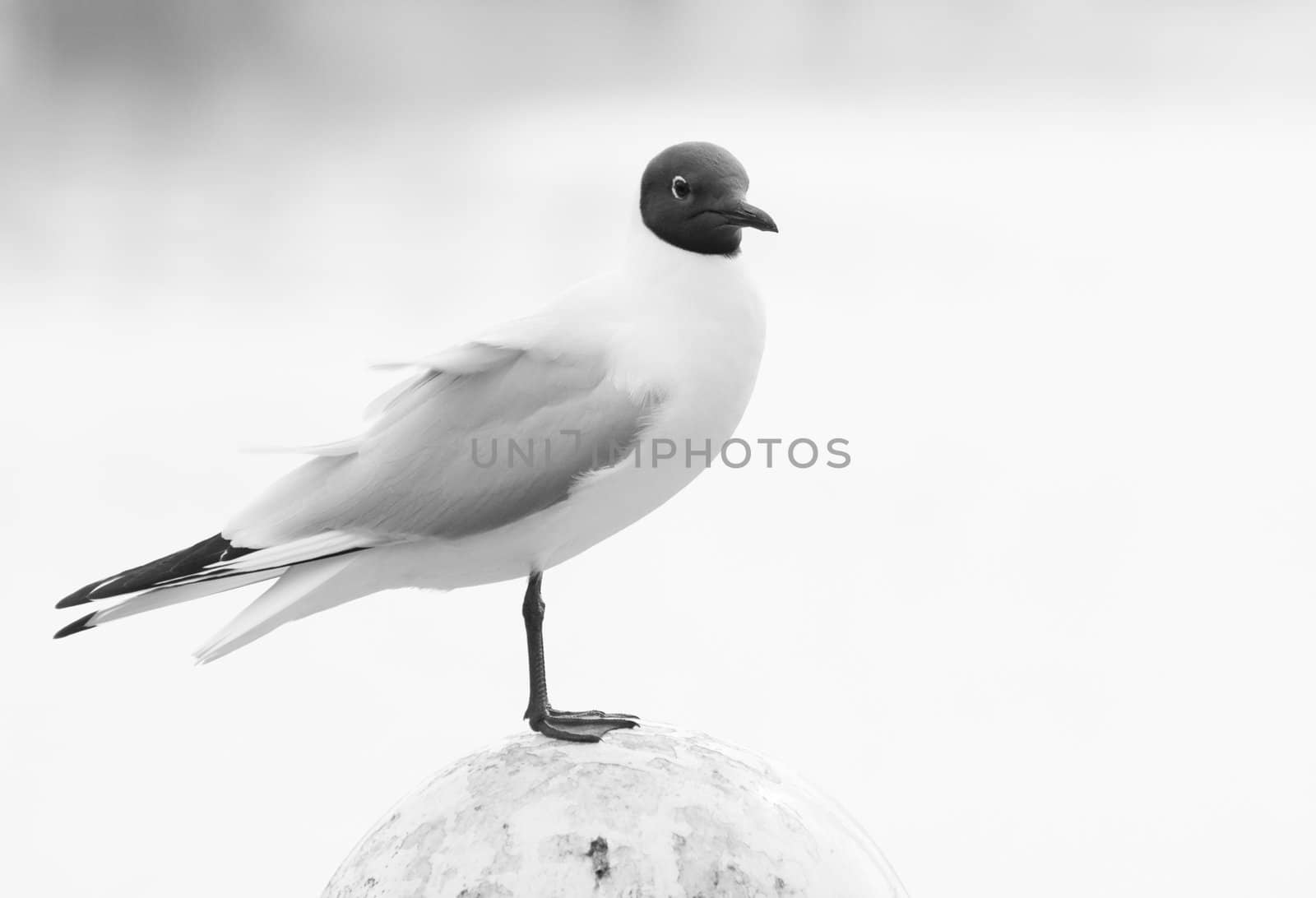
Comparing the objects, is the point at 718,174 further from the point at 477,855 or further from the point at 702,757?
the point at 477,855

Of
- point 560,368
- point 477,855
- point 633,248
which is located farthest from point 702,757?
point 633,248

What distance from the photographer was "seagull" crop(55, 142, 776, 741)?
4.41 meters

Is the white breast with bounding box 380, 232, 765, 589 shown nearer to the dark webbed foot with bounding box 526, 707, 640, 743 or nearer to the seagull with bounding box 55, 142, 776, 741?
the seagull with bounding box 55, 142, 776, 741

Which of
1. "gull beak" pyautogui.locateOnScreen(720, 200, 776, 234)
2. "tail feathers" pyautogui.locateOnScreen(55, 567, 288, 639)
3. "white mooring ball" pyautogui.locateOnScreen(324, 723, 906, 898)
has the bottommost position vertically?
"white mooring ball" pyautogui.locateOnScreen(324, 723, 906, 898)

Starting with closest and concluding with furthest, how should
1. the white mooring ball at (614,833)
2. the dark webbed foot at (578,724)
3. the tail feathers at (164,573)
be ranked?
the white mooring ball at (614,833) < the tail feathers at (164,573) < the dark webbed foot at (578,724)

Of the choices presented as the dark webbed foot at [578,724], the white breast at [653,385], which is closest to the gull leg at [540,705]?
the dark webbed foot at [578,724]

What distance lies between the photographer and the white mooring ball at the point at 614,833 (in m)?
4.18

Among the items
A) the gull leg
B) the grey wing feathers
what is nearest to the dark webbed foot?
the gull leg

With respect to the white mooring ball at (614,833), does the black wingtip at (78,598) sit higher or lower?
higher

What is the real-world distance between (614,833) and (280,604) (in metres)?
1.21

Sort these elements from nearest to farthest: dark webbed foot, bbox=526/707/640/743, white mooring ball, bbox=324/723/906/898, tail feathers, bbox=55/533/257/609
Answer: white mooring ball, bbox=324/723/906/898, tail feathers, bbox=55/533/257/609, dark webbed foot, bbox=526/707/640/743

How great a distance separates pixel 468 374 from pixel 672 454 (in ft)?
2.37

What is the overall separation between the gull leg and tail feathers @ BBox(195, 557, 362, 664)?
616mm

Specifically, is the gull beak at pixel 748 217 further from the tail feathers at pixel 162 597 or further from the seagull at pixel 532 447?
the tail feathers at pixel 162 597
